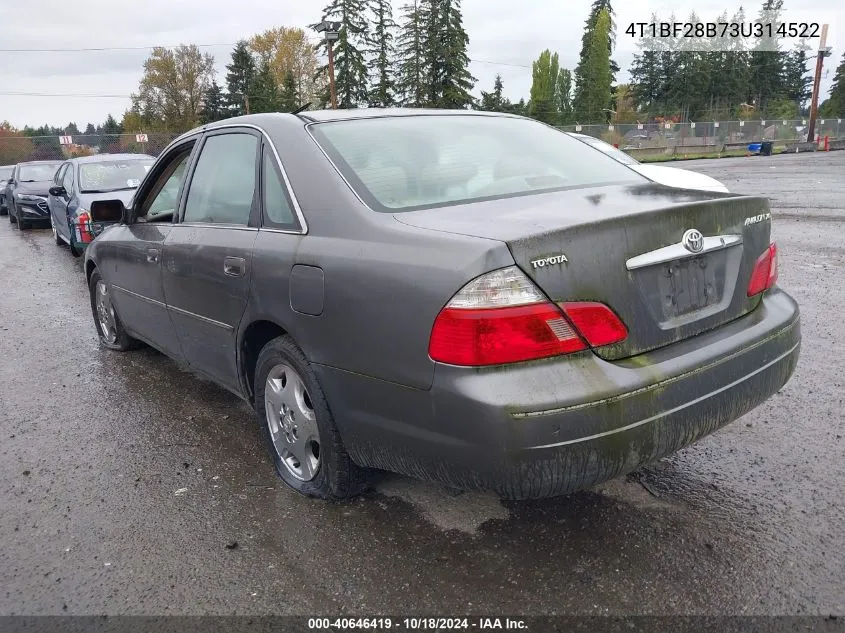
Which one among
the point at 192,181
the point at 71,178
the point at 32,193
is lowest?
the point at 32,193

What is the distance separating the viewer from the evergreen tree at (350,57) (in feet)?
191

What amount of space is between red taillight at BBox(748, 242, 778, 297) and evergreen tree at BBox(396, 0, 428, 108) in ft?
187

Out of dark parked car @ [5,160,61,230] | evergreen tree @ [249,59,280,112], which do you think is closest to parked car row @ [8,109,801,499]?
dark parked car @ [5,160,61,230]

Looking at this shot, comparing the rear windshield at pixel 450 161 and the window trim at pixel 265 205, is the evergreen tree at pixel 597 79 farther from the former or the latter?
the window trim at pixel 265 205

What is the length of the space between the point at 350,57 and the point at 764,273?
60.1 m

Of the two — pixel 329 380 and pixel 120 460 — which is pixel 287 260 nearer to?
pixel 329 380

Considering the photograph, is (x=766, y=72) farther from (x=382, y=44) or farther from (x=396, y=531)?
(x=396, y=531)

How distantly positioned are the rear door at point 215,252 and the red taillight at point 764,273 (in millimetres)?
2108

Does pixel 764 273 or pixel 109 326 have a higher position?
pixel 764 273

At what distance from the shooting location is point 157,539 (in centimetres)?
283

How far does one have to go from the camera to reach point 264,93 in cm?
6169

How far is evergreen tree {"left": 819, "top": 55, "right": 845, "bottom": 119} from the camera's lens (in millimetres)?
87438

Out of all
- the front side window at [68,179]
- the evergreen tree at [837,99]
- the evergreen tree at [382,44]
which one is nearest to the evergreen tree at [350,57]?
the evergreen tree at [382,44]

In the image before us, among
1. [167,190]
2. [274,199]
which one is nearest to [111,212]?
[167,190]
